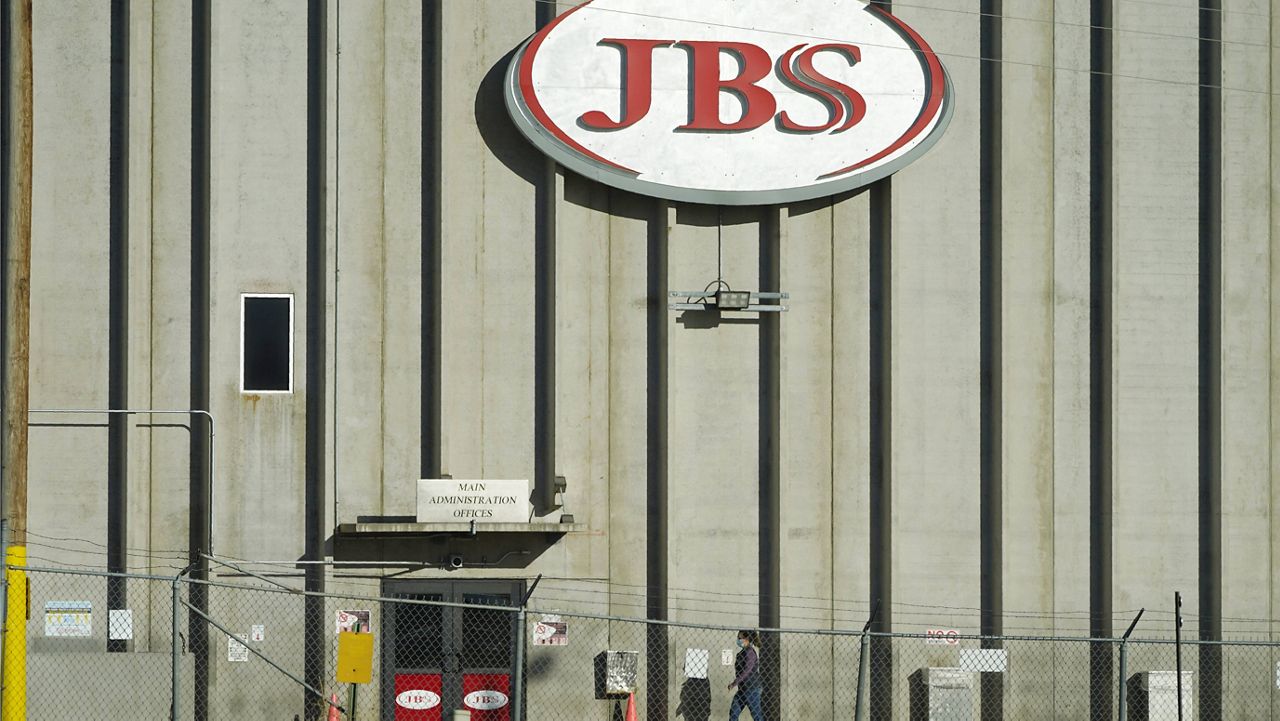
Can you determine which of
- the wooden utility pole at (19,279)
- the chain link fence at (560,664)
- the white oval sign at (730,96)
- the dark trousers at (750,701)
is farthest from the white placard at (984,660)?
the wooden utility pole at (19,279)

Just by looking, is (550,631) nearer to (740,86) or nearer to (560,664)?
(560,664)

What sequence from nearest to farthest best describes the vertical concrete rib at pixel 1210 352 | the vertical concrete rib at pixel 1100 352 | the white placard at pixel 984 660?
the white placard at pixel 984 660 < the vertical concrete rib at pixel 1100 352 < the vertical concrete rib at pixel 1210 352

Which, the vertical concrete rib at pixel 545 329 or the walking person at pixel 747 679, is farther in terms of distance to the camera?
the vertical concrete rib at pixel 545 329

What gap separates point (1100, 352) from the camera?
1750 centimetres

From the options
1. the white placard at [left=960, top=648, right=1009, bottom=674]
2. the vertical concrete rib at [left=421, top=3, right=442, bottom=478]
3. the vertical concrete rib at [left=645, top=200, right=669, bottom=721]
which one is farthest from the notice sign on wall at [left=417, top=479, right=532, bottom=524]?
the white placard at [left=960, top=648, right=1009, bottom=674]

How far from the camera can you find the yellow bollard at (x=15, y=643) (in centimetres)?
1306

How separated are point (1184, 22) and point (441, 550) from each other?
468 inches

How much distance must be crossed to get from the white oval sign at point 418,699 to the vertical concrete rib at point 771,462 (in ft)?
13.6

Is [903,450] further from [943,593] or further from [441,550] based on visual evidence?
[441,550]

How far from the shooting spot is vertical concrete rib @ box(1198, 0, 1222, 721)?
57.2 ft

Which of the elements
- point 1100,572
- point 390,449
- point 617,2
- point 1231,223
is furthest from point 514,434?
point 1231,223

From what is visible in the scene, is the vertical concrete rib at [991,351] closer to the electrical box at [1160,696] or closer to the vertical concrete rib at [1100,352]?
the vertical concrete rib at [1100,352]

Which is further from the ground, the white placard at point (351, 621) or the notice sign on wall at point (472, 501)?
the notice sign on wall at point (472, 501)

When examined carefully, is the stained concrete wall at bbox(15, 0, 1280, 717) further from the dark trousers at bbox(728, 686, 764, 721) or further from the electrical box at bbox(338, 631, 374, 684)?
the electrical box at bbox(338, 631, 374, 684)
